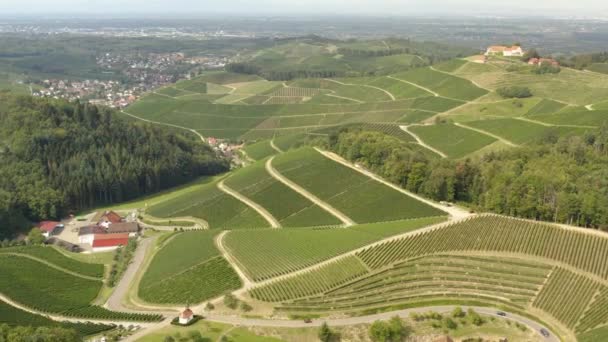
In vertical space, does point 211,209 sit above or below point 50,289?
below

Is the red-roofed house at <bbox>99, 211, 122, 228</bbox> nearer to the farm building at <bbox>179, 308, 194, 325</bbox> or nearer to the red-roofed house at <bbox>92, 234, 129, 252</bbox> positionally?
the red-roofed house at <bbox>92, 234, 129, 252</bbox>

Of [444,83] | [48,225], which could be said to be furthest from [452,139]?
[48,225]

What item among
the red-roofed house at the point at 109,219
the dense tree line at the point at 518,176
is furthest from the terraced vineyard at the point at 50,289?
the dense tree line at the point at 518,176

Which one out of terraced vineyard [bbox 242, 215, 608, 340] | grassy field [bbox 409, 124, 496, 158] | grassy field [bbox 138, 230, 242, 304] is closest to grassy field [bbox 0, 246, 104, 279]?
grassy field [bbox 138, 230, 242, 304]

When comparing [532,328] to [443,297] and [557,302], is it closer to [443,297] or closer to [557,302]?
[557,302]

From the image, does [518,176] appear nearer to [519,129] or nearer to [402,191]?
[402,191]

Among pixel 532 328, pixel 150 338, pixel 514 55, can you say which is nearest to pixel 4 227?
pixel 150 338
